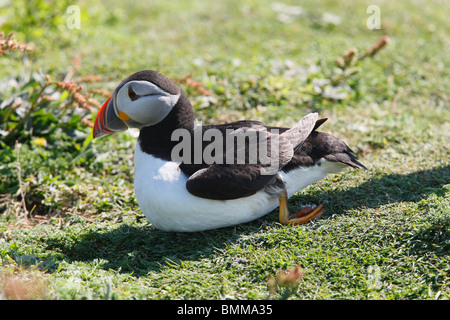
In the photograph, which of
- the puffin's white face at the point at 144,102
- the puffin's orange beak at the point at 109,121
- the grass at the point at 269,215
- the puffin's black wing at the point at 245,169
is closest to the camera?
the grass at the point at 269,215

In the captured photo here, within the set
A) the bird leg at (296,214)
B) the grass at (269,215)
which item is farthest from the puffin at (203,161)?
the grass at (269,215)

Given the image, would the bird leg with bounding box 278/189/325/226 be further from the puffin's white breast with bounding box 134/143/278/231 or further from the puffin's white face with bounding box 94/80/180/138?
the puffin's white face with bounding box 94/80/180/138

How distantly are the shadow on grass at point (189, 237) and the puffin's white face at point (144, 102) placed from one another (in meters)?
0.88

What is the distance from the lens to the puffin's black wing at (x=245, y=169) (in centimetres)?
347

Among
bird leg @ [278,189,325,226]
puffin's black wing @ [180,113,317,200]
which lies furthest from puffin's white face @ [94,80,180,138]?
bird leg @ [278,189,325,226]

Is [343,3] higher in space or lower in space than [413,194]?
higher

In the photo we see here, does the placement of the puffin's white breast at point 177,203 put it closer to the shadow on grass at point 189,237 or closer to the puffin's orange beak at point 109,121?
the shadow on grass at point 189,237

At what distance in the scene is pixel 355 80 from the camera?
21.4ft

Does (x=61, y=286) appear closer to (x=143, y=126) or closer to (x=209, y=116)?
(x=143, y=126)

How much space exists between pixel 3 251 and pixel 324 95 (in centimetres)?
416

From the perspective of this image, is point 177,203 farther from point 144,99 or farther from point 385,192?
point 385,192

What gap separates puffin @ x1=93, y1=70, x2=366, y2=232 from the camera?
352 centimetres

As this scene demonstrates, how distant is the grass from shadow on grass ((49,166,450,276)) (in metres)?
0.01

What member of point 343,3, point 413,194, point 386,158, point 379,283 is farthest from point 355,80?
point 379,283
